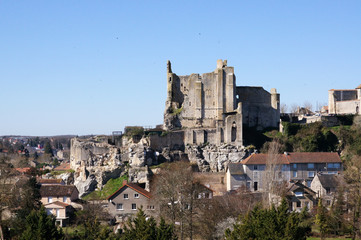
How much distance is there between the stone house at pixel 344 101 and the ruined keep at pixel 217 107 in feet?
26.9

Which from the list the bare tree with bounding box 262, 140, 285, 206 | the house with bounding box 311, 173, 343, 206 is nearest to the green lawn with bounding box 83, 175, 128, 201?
the bare tree with bounding box 262, 140, 285, 206

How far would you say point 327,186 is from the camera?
188ft

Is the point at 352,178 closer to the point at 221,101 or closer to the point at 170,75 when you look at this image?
the point at 221,101

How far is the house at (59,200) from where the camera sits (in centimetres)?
5544

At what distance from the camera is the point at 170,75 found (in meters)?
74.9

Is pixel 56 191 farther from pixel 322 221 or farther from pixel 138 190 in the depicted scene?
pixel 322 221

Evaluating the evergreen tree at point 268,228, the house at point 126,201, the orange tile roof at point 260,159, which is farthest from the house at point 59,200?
the evergreen tree at point 268,228

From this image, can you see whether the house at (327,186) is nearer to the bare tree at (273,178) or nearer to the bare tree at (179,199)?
the bare tree at (273,178)

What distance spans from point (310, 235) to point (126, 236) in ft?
51.7

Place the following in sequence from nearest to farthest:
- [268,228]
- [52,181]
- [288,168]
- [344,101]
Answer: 1. [268,228]
2. [288,168]
3. [52,181]
4. [344,101]

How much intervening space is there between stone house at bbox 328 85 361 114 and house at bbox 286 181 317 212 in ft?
68.8

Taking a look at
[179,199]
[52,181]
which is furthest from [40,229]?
[52,181]

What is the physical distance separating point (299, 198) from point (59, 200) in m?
21.9

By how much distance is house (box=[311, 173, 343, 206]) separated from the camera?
5641 centimetres
